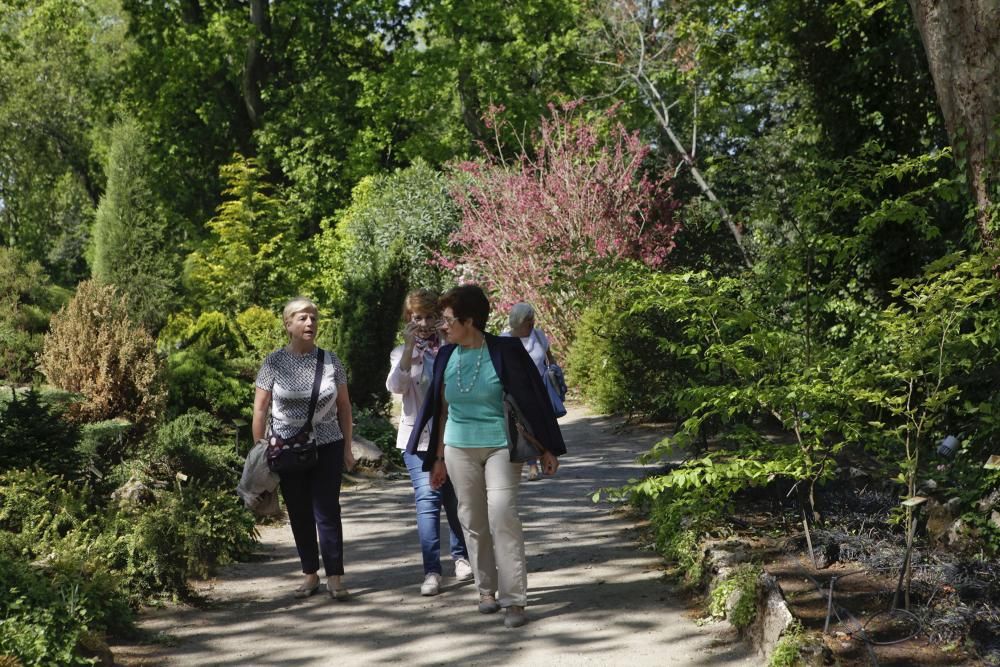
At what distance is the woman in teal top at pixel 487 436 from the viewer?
605cm

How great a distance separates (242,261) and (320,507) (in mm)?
15748

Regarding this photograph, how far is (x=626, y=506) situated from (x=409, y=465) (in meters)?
2.99

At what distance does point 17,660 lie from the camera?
4.77 meters

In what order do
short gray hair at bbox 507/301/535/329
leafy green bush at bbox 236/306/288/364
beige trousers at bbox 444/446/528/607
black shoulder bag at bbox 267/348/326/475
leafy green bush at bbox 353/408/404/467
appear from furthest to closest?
leafy green bush at bbox 236/306/288/364
leafy green bush at bbox 353/408/404/467
short gray hair at bbox 507/301/535/329
black shoulder bag at bbox 267/348/326/475
beige trousers at bbox 444/446/528/607

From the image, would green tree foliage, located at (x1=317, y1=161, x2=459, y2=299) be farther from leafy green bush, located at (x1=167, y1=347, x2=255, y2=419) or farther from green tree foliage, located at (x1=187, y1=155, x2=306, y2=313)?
leafy green bush, located at (x1=167, y1=347, x2=255, y2=419)

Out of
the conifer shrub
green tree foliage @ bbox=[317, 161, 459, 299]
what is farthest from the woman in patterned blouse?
green tree foliage @ bbox=[317, 161, 459, 299]

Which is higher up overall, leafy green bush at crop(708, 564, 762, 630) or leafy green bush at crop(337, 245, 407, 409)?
leafy green bush at crop(337, 245, 407, 409)

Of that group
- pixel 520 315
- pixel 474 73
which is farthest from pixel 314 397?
pixel 474 73

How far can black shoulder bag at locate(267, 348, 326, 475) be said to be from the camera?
675cm

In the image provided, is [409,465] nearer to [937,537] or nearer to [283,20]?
[937,537]

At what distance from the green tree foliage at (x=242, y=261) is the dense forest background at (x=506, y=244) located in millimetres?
103

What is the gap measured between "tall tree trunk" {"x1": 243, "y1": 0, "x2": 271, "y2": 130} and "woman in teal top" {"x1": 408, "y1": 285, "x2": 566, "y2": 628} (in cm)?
2538

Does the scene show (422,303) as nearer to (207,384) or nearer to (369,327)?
(207,384)

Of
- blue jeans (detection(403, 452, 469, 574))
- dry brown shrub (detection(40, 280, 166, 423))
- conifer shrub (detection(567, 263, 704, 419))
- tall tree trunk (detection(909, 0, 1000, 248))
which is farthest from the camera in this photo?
dry brown shrub (detection(40, 280, 166, 423))
